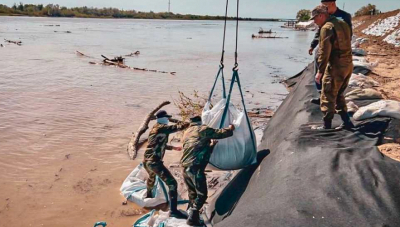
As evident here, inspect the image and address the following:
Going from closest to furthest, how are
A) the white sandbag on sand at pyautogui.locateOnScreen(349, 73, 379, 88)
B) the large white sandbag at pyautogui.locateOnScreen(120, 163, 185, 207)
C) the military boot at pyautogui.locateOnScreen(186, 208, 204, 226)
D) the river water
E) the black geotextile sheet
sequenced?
the black geotextile sheet, the military boot at pyautogui.locateOnScreen(186, 208, 204, 226), the large white sandbag at pyautogui.locateOnScreen(120, 163, 185, 207), the river water, the white sandbag on sand at pyautogui.locateOnScreen(349, 73, 379, 88)

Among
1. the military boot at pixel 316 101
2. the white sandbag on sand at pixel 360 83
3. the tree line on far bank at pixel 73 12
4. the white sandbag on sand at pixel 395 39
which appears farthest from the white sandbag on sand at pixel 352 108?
the tree line on far bank at pixel 73 12

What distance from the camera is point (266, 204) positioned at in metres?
3.09

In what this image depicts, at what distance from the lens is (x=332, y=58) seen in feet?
14.0

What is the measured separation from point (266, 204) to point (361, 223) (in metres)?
0.77

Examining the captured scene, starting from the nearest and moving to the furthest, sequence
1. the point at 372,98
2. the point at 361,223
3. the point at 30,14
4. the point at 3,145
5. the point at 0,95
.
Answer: the point at 361,223 → the point at 372,98 → the point at 3,145 → the point at 0,95 → the point at 30,14

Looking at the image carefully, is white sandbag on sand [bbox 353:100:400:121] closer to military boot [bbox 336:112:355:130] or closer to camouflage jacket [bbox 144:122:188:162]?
military boot [bbox 336:112:355:130]

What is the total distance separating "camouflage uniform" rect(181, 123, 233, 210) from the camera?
13.0ft

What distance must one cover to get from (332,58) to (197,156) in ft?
6.45

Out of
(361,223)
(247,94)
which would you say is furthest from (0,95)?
(361,223)

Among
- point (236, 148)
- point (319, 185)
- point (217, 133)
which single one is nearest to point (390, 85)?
point (236, 148)

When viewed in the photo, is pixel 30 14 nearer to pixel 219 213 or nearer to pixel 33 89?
pixel 33 89

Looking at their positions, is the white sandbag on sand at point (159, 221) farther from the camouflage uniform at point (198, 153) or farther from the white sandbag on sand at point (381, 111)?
the white sandbag on sand at point (381, 111)

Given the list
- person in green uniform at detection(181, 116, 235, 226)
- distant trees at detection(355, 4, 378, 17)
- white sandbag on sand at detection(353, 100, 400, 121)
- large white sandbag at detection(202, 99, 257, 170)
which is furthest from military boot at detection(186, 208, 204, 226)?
distant trees at detection(355, 4, 378, 17)

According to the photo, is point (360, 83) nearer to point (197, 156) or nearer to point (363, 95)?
point (363, 95)
